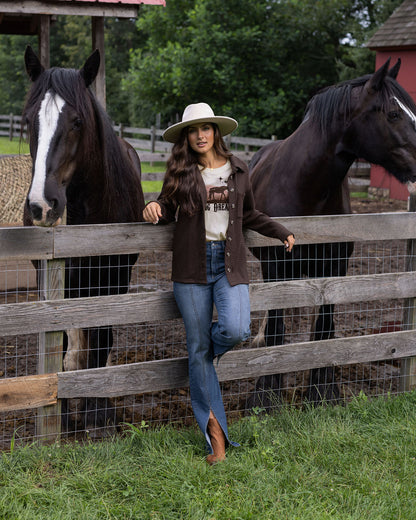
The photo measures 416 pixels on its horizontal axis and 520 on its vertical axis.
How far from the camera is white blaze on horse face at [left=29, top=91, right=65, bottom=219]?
3.07 m

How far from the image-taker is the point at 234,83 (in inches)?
895

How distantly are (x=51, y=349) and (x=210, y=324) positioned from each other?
0.91 metres

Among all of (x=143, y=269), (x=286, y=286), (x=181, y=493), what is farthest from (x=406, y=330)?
(x=143, y=269)

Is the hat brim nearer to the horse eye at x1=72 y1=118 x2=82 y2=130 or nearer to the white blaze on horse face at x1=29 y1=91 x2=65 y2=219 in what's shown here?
the horse eye at x1=72 y1=118 x2=82 y2=130

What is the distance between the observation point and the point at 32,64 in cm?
355

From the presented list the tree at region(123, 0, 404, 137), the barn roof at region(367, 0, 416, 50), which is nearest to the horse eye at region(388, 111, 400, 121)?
the barn roof at region(367, 0, 416, 50)

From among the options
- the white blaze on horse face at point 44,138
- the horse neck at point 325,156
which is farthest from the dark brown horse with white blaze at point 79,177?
the horse neck at point 325,156

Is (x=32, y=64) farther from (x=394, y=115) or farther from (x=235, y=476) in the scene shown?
(x=235, y=476)

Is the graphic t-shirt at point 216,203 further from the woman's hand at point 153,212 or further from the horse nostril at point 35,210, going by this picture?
the horse nostril at point 35,210

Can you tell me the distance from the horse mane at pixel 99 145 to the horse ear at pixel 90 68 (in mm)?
48

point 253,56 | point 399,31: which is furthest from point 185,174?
point 253,56

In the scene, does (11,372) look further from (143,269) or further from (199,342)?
(143,269)

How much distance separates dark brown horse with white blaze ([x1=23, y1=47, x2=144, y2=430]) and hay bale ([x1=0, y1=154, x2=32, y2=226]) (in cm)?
265

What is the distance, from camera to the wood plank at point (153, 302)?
3266mm
